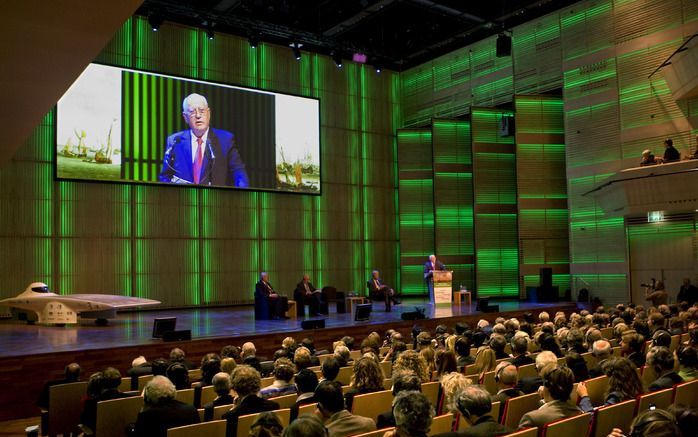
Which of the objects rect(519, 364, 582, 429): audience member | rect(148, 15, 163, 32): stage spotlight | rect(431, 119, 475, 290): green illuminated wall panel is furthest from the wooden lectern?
rect(519, 364, 582, 429): audience member

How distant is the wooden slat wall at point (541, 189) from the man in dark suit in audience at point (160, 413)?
1517cm

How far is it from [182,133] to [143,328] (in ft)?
20.6

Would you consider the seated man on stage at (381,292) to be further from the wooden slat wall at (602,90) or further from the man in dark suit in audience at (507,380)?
the man in dark suit in audience at (507,380)

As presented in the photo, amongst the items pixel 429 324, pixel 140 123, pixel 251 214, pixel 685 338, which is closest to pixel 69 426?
pixel 685 338

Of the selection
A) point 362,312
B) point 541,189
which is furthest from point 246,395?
point 541,189

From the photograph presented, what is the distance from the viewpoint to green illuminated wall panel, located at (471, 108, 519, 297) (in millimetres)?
18922

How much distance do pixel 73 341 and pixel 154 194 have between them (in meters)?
7.40

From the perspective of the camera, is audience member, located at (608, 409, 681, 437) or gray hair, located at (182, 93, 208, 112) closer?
audience member, located at (608, 409, 681, 437)

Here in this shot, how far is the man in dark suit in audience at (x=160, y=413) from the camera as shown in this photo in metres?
3.94

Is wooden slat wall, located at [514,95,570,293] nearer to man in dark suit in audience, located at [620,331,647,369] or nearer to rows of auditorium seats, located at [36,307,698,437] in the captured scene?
rows of auditorium seats, located at [36,307,698,437]

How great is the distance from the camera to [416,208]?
20.6m

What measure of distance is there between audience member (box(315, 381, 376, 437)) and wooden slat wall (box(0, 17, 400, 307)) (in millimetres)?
13210

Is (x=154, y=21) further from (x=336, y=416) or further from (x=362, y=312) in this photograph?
(x=336, y=416)

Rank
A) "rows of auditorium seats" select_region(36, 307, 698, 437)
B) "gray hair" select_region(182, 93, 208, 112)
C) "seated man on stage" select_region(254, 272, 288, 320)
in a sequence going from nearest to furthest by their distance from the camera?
"rows of auditorium seats" select_region(36, 307, 698, 437) → "seated man on stage" select_region(254, 272, 288, 320) → "gray hair" select_region(182, 93, 208, 112)
